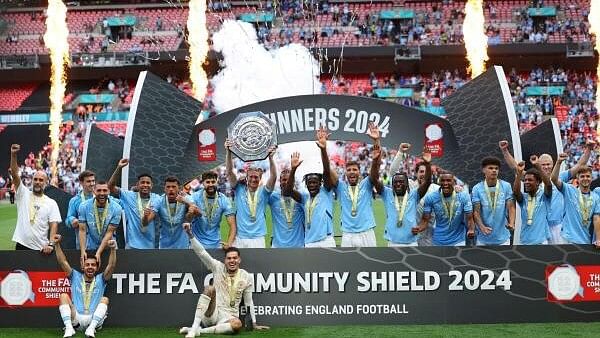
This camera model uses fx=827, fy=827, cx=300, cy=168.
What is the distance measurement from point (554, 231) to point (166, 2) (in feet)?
150

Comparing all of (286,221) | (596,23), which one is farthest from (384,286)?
(596,23)

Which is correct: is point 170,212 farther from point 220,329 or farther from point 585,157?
point 585,157

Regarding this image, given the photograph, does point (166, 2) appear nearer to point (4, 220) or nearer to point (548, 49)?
point (548, 49)

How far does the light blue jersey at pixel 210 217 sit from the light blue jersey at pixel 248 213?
0.17 metres

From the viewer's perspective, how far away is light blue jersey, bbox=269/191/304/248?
9859 mm

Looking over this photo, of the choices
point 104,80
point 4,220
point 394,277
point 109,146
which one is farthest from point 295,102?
point 104,80

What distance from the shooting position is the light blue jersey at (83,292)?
348 inches

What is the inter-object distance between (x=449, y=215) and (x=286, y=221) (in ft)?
6.32

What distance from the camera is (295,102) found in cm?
1252

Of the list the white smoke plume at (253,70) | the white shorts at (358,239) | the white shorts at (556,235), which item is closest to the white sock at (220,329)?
the white shorts at (358,239)

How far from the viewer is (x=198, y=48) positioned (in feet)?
154

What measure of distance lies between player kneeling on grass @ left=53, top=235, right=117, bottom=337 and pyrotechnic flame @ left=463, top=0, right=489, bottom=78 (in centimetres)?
3869

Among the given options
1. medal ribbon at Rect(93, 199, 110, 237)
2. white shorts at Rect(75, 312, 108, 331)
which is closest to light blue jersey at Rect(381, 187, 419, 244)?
medal ribbon at Rect(93, 199, 110, 237)

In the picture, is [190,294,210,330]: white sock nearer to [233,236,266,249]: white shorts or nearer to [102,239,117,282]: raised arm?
[102,239,117,282]: raised arm
